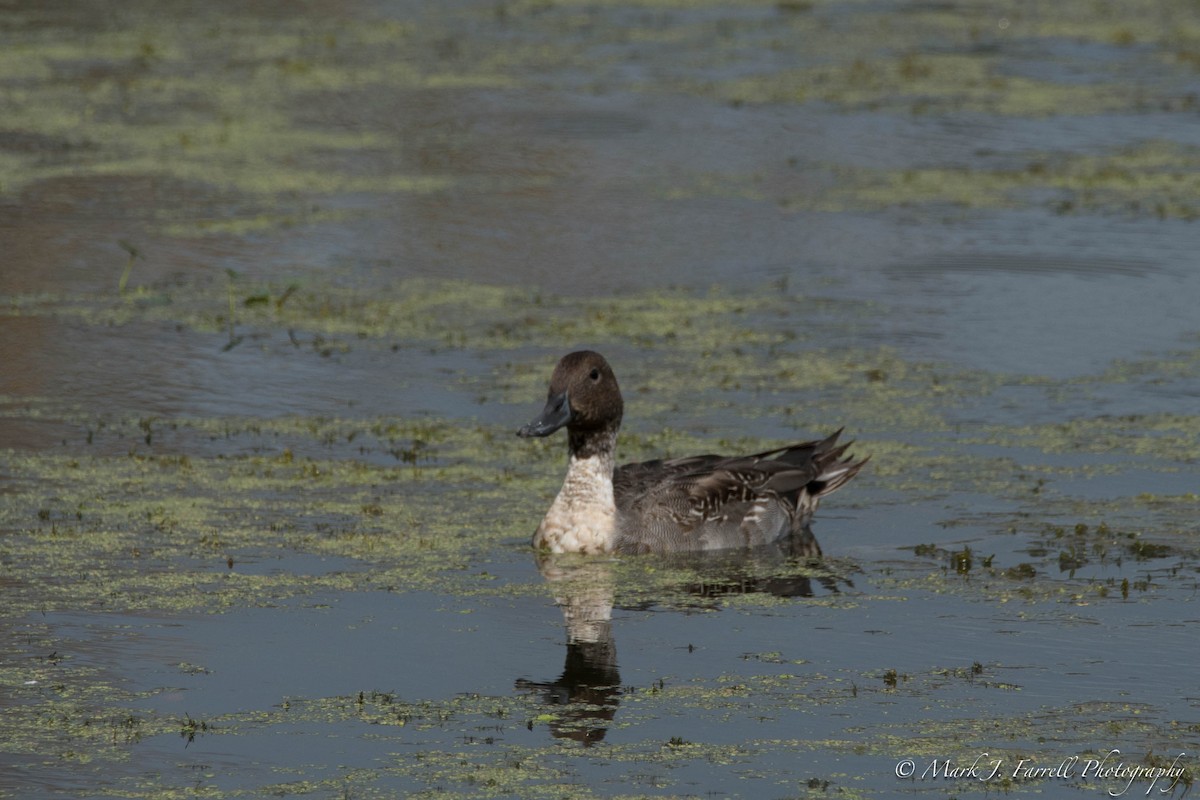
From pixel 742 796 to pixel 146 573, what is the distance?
3551 millimetres

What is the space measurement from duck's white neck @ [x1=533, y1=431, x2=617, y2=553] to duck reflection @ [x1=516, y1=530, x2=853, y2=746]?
69 millimetres

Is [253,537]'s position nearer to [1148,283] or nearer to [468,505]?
[468,505]

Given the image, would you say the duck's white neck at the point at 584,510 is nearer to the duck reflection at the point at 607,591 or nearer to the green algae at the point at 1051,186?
the duck reflection at the point at 607,591

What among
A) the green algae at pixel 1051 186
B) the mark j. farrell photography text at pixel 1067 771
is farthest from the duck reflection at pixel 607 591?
the green algae at pixel 1051 186

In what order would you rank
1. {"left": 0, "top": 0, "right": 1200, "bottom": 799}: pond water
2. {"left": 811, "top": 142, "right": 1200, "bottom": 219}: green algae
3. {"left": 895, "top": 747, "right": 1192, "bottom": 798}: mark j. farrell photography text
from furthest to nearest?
1. {"left": 811, "top": 142, "right": 1200, "bottom": 219}: green algae
2. {"left": 0, "top": 0, "right": 1200, "bottom": 799}: pond water
3. {"left": 895, "top": 747, "right": 1192, "bottom": 798}: mark j. farrell photography text

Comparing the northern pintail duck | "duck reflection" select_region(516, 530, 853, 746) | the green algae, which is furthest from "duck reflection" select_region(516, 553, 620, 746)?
the green algae

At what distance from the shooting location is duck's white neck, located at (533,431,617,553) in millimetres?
10031

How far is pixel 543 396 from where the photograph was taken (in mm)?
12477

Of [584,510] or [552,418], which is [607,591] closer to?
[584,510]

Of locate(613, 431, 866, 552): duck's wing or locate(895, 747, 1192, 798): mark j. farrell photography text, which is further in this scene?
locate(613, 431, 866, 552): duck's wing

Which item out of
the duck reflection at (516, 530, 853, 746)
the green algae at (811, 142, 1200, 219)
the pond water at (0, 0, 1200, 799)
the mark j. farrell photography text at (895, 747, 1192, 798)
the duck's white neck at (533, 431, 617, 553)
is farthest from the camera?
the green algae at (811, 142, 1200, 219)

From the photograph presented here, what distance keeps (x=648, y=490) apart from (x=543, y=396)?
222cm

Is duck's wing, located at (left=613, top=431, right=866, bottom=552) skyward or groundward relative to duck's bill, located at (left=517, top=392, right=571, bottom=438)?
groundward

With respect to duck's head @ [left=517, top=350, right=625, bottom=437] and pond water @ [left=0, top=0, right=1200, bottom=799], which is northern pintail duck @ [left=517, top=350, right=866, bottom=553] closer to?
duck's head @ [left=517, top=350, right=625, bottom=437]
